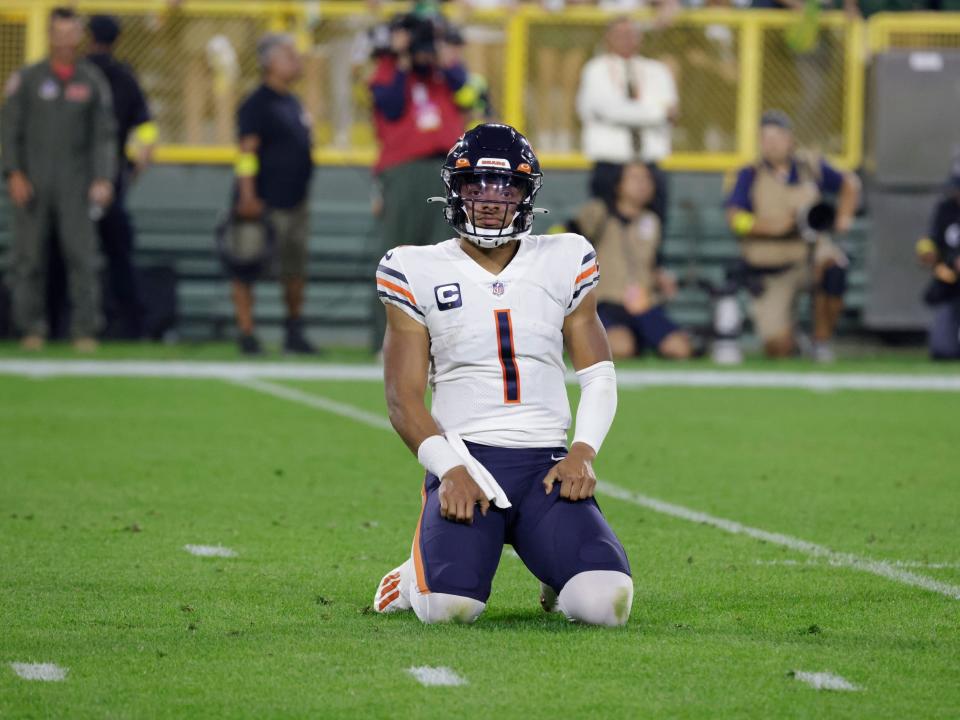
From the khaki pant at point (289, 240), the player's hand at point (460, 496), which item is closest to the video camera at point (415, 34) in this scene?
the khaki pant at point (289, 240)

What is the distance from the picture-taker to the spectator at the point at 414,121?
12.7 metres

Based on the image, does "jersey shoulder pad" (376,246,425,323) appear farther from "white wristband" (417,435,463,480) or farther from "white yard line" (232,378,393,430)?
"white yard line" (232,378,393,430)

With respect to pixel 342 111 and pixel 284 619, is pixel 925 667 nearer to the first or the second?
pixel 284 619

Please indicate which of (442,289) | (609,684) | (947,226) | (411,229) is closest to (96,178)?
(411,229)

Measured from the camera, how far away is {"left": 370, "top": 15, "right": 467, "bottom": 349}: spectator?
1269 centimetres

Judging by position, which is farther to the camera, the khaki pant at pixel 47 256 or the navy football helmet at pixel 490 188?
the khaki pant at pixel 47 256

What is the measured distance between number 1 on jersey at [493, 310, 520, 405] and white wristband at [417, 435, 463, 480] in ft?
0.87

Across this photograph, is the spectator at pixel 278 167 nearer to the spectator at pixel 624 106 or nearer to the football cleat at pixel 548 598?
the spectator at pixel 624 106

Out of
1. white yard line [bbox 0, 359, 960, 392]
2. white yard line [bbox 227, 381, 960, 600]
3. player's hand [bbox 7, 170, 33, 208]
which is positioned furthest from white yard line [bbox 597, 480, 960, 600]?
player's hand [bbox 7, 170, 33, 208]

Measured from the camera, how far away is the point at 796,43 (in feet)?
54.5

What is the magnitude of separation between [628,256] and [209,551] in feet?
27.6

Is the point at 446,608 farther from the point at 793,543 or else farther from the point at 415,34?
the point at 415,34

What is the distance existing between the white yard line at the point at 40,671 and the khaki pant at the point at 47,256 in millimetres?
9485

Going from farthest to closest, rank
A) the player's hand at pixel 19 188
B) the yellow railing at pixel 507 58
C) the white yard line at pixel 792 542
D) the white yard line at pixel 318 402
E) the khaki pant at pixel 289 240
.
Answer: the yellow railing at pixel 507 58 → the khaki pant at pixel 289 240 → the player's hand at pixel 19 188 → the white yard line at pixel 318 402 → the white yard line at pixel 792 542
